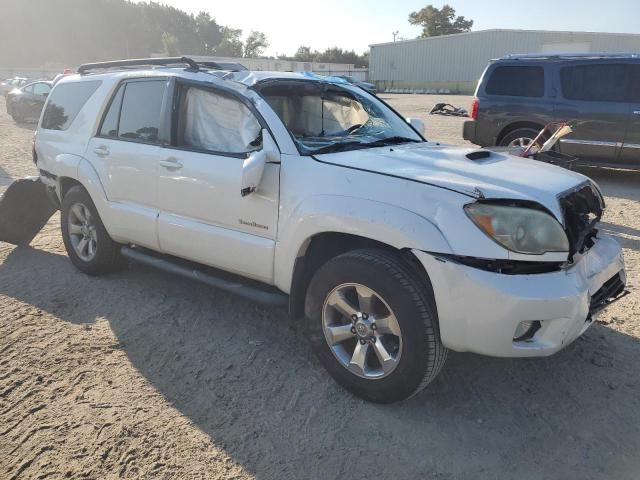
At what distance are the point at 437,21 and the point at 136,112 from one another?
83.3 meters

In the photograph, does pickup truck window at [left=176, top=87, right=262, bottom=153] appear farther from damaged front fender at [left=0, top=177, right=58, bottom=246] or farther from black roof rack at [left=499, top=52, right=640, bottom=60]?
black roof rack at [left=499, top=52, right=640, bottom=60]

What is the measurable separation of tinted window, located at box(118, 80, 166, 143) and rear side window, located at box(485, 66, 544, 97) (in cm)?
703

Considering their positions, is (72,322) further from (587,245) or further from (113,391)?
(587,245)

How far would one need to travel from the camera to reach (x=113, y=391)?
3098mm

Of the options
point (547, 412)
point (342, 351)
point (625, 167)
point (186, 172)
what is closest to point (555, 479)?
point (547, 412)

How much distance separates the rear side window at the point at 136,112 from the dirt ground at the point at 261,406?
4.53ft

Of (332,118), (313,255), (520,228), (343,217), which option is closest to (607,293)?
(520,228)

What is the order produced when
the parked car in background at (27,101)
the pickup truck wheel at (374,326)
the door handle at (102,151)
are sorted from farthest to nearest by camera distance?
the parked car in background at (27,101), the door handle at (102,151), the pickup truck wheel at (374,326)

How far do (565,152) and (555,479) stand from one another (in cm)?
760

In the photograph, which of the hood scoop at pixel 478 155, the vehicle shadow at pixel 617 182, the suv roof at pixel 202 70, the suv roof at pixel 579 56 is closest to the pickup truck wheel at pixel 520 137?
the suv roof at pixel 579 56

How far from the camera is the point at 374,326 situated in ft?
9.39

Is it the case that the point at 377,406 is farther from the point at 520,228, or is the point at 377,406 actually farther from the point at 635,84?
the point at 635,84

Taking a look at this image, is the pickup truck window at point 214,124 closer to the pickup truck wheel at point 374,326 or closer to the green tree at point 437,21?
the pickup truck wheel at point 374,326

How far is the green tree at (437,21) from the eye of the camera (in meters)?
78.6
